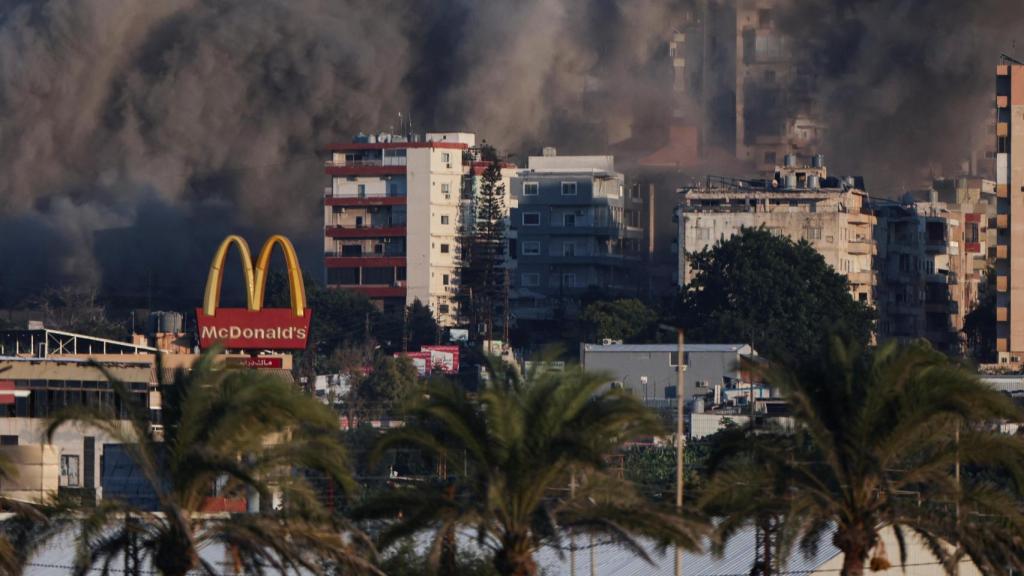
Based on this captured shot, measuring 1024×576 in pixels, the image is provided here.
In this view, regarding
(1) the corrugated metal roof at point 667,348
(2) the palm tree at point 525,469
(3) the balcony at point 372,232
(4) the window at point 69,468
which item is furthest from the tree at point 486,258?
(2) the palm tree at point 525,469

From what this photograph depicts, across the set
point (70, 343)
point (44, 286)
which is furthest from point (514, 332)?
point (70, 343)

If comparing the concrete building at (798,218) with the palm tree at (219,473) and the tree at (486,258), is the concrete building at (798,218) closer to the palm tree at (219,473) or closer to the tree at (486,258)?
the tree at (486,258)

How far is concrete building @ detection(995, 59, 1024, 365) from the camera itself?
124938mm

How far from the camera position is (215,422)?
38.3 m

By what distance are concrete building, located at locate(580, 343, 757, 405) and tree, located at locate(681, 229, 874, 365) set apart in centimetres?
691

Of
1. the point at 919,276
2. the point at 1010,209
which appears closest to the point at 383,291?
the point at 919,276

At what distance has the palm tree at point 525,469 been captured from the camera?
38.5 meters

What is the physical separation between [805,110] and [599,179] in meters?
18.5

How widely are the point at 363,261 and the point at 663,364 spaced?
40.6 metres

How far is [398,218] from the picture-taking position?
513 ft

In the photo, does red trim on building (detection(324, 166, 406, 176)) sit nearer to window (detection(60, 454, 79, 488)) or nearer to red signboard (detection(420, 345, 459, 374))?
red signboard (detection(420, 345, 459, 374))

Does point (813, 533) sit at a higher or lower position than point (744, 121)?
lower

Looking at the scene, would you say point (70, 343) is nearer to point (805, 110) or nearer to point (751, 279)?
point (751, 279)

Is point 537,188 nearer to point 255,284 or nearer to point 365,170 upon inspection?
point 365,170
